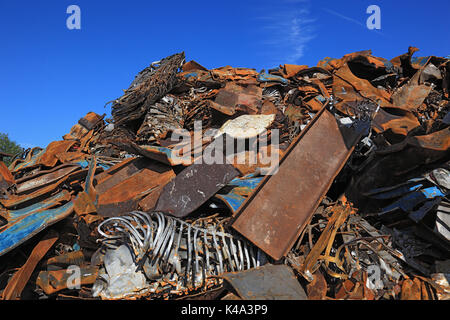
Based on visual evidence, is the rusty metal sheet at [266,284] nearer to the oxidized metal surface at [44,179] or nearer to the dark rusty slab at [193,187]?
the dark rusty slab at [193,187]

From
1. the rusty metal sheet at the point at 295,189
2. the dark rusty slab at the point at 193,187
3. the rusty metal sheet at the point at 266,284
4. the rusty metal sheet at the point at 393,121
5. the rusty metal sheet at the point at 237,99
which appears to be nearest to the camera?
the rusty metal sheet at the point at 266,284

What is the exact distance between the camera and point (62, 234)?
133 inches

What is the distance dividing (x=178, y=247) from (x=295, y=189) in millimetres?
1328

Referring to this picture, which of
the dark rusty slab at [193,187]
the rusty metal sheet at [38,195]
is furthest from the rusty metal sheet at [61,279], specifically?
the rusty metal sheet at [38,195]

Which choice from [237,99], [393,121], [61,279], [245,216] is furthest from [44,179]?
[393,121]

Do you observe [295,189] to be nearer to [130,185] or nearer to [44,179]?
[130,185]

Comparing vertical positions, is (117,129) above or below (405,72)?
below

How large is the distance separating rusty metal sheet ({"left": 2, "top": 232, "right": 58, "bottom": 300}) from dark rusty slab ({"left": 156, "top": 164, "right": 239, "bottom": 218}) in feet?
4.67

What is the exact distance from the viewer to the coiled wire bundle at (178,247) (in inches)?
92.0

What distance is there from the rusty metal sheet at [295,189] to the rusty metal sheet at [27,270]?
2.22 m

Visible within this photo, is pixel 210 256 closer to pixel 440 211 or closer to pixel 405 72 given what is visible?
pixel 440 211

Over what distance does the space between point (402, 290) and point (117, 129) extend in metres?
5.38

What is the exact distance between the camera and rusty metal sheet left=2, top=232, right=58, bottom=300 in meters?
2.80
